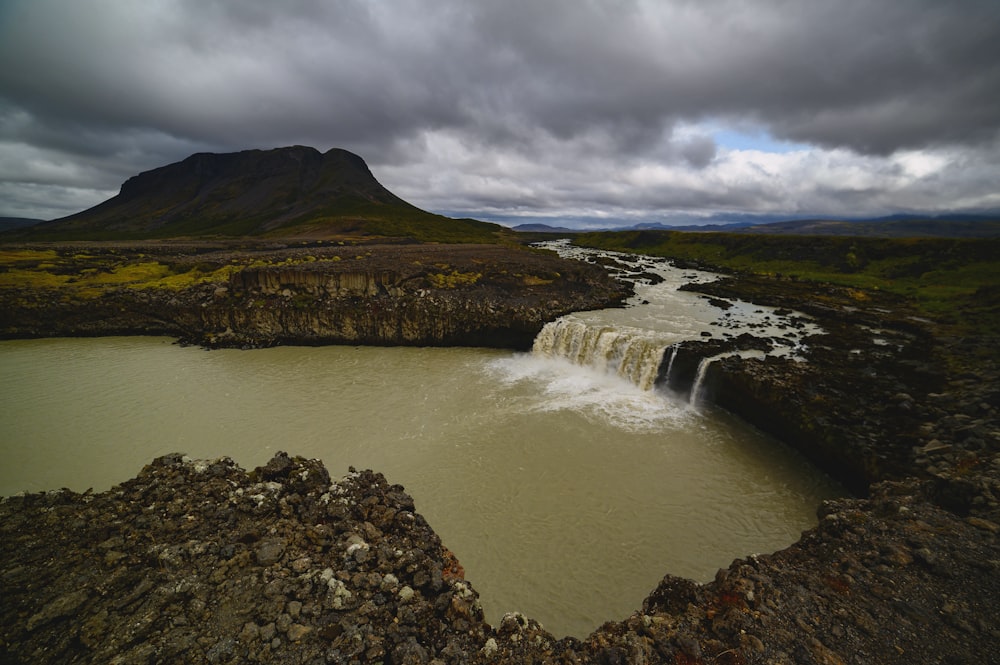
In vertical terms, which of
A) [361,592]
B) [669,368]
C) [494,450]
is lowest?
[494,450]

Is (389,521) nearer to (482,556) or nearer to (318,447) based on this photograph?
(482,556)

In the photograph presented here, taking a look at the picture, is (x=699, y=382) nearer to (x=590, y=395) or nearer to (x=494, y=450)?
(x=590, y=395)

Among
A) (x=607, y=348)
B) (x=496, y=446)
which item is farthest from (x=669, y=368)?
(x=496, y=446)

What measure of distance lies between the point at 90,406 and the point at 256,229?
163 meters

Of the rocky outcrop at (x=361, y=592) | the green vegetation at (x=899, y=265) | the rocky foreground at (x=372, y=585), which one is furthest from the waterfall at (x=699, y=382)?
the green vegetation at (x=899, y=265)

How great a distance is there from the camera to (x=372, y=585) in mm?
7707

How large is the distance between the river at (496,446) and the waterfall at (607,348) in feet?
0.74

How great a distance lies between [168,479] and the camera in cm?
996

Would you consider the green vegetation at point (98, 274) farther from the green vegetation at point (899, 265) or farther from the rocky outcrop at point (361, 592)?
the green vegetation at point (899, 265)

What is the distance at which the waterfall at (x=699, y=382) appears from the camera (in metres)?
24.4

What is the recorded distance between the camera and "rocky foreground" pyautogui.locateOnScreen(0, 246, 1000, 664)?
6.32 meters

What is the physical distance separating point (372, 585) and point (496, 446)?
12.1 meters

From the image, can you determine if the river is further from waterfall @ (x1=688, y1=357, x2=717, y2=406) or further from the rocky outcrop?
the rocky outcrop

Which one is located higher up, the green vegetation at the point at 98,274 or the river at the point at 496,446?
the green vegetation at the point at 98,274
